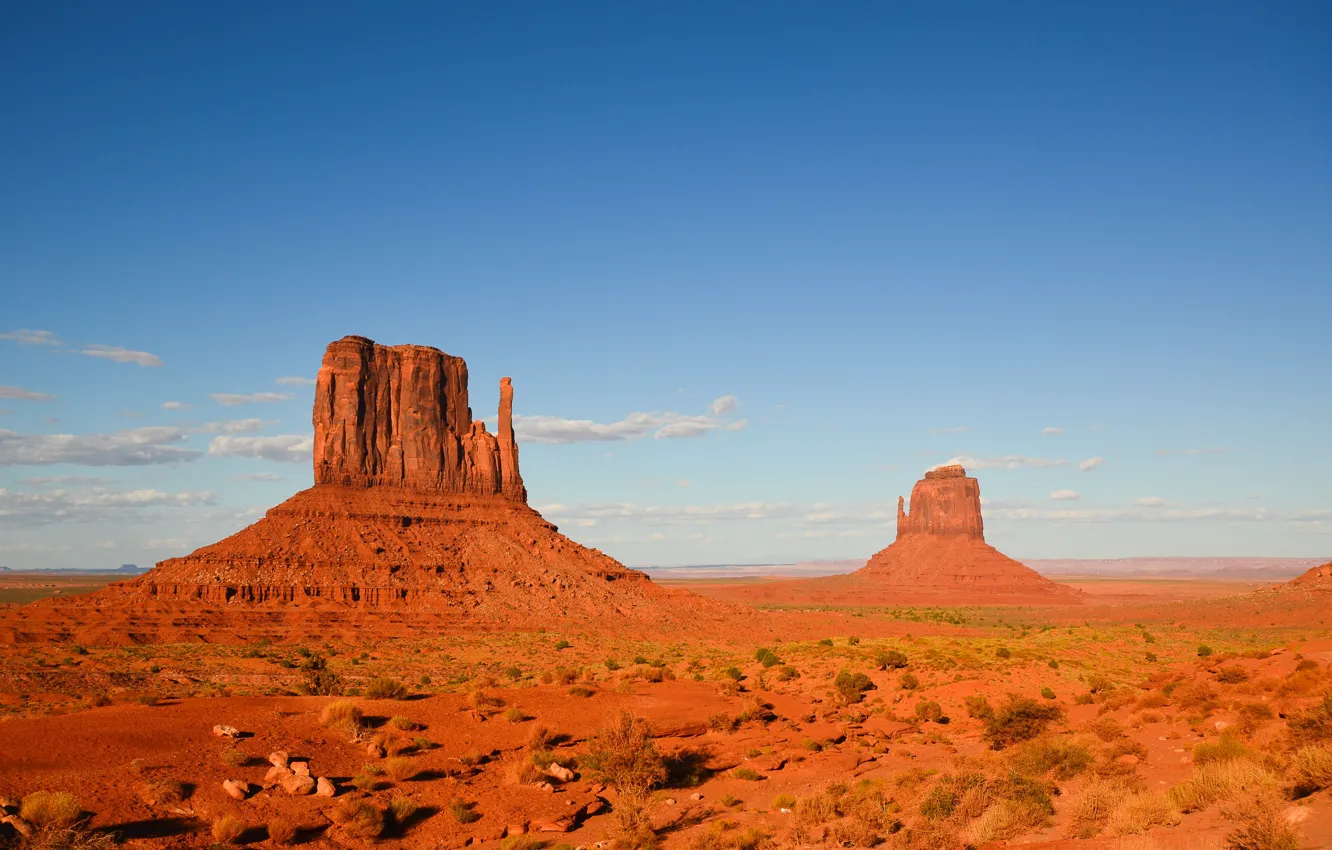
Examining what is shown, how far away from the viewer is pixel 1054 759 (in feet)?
68.5

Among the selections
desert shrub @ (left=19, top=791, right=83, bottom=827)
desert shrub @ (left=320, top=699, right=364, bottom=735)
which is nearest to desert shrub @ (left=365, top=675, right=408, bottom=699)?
desert shrub @ (left=320, top=699, right=364, bottom=735)

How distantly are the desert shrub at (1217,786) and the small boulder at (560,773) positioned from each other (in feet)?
41.2

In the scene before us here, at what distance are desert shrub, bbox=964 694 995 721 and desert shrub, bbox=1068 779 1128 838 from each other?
9914mm

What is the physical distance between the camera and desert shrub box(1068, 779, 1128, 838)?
15.0 m

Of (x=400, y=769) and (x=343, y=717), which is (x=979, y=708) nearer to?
(x=400, y=769)

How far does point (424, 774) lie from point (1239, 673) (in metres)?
23.7

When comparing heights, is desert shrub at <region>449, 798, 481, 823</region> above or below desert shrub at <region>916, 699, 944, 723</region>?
above

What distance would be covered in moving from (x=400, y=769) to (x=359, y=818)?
2.48 meters

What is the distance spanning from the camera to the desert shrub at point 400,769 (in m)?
19.0

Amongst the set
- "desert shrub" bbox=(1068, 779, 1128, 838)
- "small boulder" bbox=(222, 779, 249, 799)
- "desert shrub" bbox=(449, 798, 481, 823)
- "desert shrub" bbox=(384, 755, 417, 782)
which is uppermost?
"small boulder" bbox=(222, 779, 249, 799)

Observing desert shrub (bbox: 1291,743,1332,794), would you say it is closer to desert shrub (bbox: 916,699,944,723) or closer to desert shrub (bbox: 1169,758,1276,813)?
desert shrub (bbox: 1169,758,1276,813)

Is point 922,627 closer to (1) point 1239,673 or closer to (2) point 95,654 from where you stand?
(1) point 1239,673

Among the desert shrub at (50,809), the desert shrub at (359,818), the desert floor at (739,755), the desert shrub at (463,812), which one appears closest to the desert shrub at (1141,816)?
the desert floor at (739,755)

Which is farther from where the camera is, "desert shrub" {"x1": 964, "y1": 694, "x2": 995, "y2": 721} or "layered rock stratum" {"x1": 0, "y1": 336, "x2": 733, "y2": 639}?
"layered rock stratum" {"x1": 0, "y1": 336, "x2": 733, "y2": 639}
